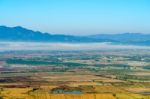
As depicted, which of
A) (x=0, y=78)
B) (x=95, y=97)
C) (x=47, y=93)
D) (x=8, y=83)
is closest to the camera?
(x=95, y=97)

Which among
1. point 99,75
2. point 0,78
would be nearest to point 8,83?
point 0,78

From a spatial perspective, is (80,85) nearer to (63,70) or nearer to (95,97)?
(95,97)

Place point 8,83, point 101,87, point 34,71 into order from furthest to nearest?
point 34,71, point 8,83, point 101,87

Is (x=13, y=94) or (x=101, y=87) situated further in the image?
(x=101, y=87)

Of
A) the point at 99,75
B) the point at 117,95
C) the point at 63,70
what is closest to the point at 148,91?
the point at 117,95

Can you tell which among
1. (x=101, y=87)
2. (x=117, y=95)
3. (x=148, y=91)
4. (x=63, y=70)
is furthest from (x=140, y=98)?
(x=63, y=70)

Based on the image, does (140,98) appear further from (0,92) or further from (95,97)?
(0,92)

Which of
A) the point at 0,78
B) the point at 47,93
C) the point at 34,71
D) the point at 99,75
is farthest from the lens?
the point at 34,71

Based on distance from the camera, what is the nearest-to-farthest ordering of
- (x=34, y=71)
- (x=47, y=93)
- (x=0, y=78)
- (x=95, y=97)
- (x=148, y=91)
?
(x=95, y=97)
(x=47, y=93)
(x=148, y=91)
(x=0, y=78)
(x=34, y=71)

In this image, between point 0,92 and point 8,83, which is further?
point 8,83
